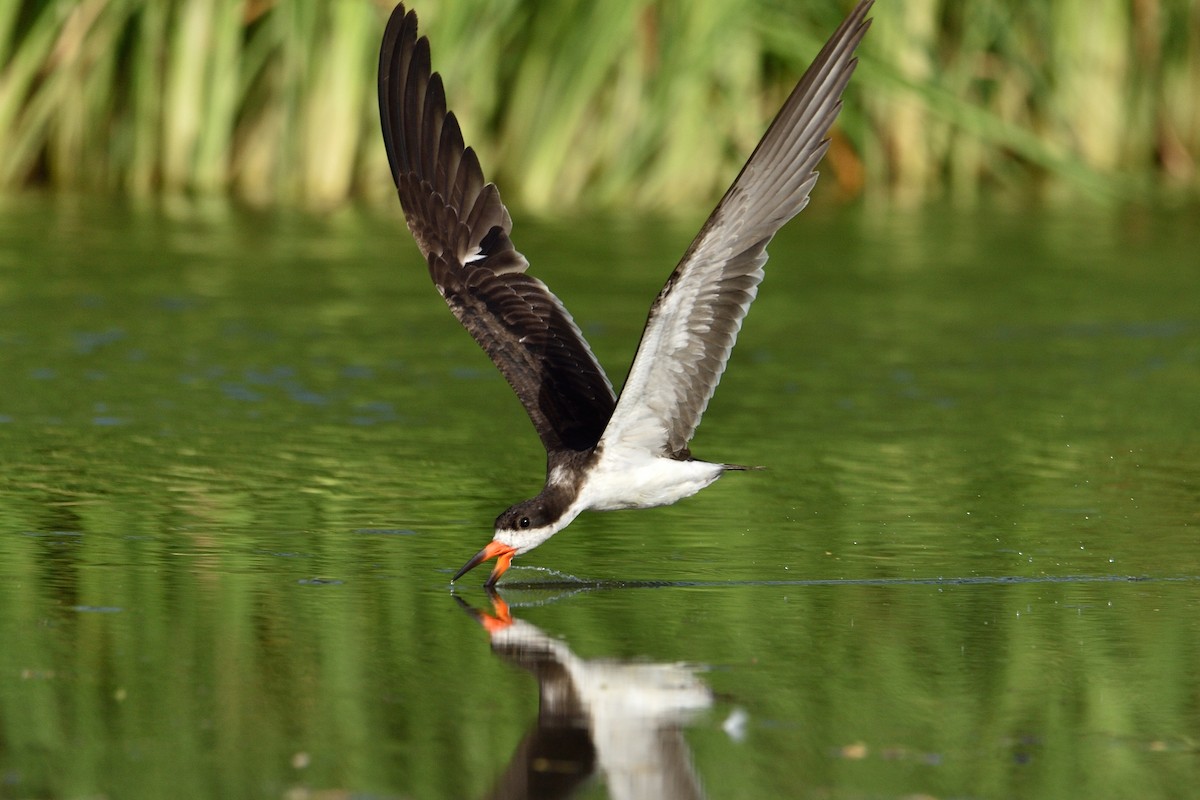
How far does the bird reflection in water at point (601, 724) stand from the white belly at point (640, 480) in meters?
0.83

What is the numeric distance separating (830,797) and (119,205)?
1094 cm

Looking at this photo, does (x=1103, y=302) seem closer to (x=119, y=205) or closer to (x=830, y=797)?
(x=119, y=205)

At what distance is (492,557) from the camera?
5402 mm

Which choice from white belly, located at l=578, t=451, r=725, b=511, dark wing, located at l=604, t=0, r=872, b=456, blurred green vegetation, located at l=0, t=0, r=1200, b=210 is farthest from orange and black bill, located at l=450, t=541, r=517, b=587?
blurred green vegetation, located at l=0, t=0, r=1200, b=210

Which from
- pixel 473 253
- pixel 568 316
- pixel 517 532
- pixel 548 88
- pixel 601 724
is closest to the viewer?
pixel 601 724

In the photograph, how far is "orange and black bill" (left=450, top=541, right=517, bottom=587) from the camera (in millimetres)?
5273

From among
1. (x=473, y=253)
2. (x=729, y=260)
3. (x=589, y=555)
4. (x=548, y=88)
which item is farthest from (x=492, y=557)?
(x=548, y=88)

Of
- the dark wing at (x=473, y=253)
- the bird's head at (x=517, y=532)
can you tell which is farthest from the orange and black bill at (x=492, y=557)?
the dark wing at (x=473, y=253)

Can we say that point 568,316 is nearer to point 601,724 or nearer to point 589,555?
point 589,555

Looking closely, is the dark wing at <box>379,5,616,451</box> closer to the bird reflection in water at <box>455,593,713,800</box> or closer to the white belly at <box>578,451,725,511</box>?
the white belly at <box>578,451,725,511</box>

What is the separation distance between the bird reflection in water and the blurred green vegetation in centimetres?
752

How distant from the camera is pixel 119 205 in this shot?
540 inches

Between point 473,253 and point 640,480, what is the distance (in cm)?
148

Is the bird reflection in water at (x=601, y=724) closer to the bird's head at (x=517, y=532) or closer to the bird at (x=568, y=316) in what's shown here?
the bird's head at (x=517, y=532)
